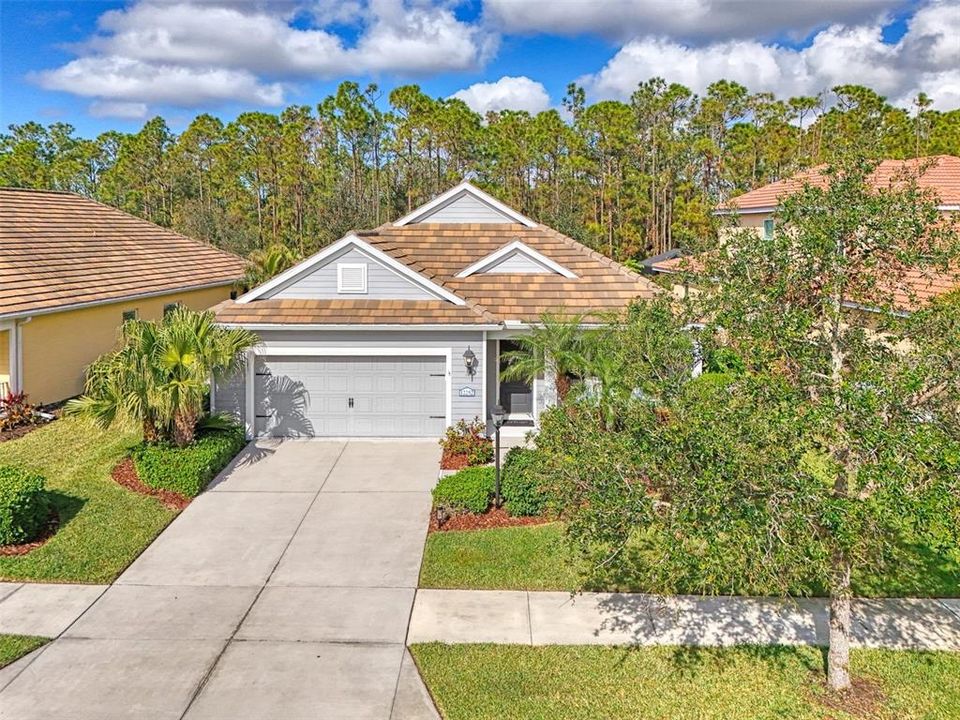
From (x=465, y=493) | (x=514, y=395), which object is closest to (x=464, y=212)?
(x=514, y=395)

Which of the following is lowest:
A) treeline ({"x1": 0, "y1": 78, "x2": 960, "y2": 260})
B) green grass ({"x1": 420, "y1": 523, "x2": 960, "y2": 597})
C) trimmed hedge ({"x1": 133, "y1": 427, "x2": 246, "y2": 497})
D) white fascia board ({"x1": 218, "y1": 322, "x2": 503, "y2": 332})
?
green grass ({"x1": 420, "y1": 523, "x2": 960, "y2": 597})

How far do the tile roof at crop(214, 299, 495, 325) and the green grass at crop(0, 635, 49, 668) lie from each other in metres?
8.08

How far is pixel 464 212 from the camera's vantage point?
19750mm

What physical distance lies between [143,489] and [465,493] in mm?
5617

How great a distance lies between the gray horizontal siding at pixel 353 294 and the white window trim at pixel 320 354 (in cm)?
117

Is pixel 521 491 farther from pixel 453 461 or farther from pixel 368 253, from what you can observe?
pixel 368 253

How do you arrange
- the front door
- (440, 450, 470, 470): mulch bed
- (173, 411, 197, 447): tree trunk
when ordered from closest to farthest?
(173, 411, 197, 447): tree trunk → (440, 450, 470, 470): mulch bed → the front door

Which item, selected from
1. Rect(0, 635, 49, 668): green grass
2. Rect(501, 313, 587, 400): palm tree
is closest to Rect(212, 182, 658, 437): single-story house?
Rect(501, 313, 587, 400): palm tree

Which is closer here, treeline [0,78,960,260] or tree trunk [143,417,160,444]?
tree trunk [143,417,160,444]

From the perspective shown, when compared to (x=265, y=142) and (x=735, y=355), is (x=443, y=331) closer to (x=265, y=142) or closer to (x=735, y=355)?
(x=735, y=355)

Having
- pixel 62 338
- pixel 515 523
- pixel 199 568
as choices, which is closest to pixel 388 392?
pixel 515 523

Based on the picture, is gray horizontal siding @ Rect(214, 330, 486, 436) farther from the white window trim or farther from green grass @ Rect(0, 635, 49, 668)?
green grass @ Rect(0, 635, 49, 668)

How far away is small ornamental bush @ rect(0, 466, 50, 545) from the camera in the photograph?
978 cm

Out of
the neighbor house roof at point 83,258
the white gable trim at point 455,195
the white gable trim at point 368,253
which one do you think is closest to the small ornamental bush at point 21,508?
the white gable trim at point 368,253
